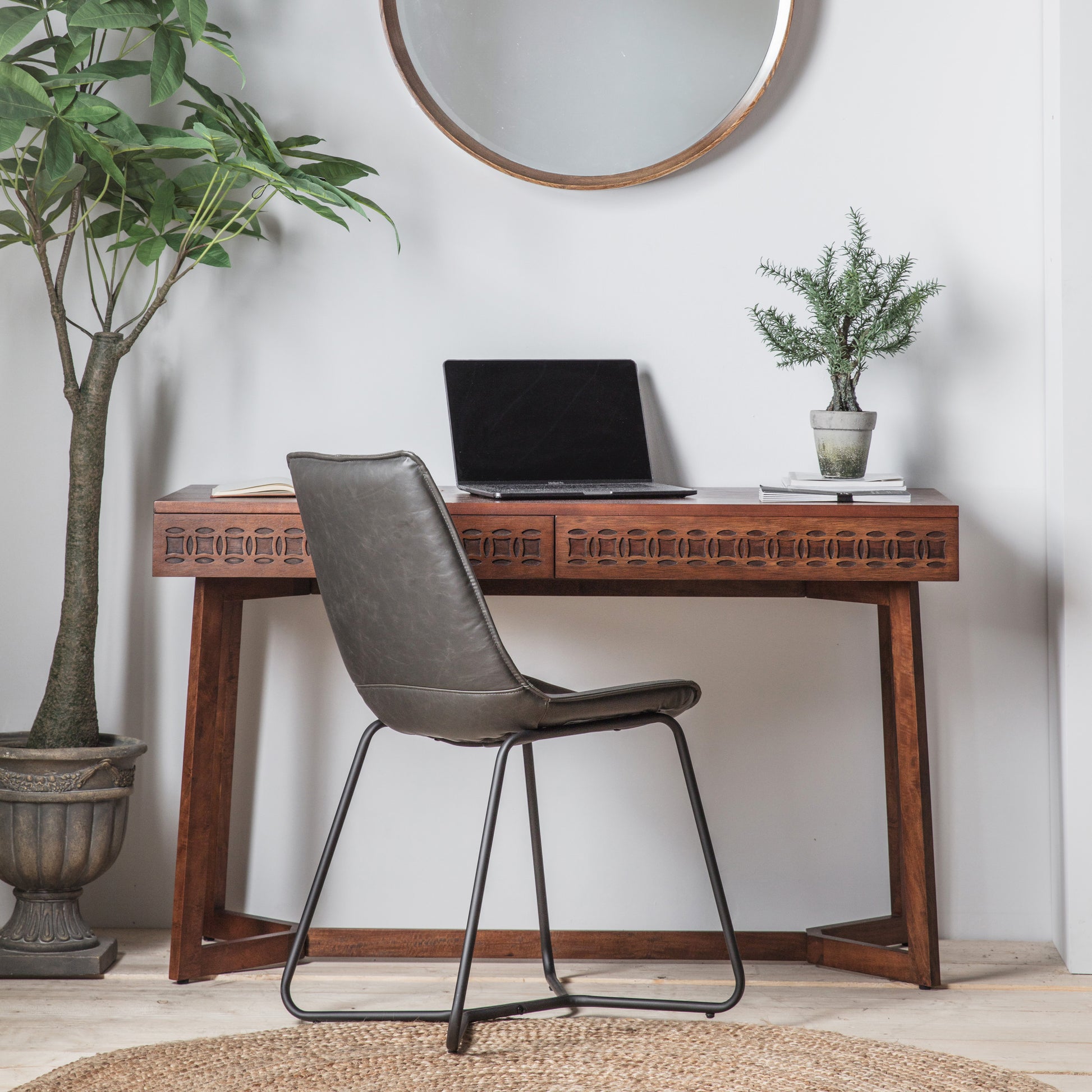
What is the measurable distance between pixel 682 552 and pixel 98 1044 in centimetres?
118

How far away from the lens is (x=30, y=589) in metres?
2.39

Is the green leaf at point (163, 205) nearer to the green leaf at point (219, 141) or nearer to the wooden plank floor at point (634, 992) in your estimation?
the green leaf at point (219, 141)

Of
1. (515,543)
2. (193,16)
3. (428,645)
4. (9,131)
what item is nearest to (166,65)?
(193,16)

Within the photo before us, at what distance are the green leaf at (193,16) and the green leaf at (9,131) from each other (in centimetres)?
32

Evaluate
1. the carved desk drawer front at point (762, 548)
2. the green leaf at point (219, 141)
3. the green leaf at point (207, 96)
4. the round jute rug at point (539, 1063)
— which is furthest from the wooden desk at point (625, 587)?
the green leaf at point (207, 96)

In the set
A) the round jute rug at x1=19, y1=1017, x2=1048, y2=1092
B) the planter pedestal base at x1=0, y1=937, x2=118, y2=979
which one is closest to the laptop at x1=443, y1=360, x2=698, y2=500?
the round jute rug at x1=19, y1=1017, x2=1048, y2=1092

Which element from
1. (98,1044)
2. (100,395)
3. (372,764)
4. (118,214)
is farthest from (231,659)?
(118,214)

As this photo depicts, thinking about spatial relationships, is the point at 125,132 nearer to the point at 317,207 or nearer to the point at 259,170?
the point at 259,170

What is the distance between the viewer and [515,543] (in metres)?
1.91

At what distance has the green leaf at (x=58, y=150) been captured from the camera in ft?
6.30

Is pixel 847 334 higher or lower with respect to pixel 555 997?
higher

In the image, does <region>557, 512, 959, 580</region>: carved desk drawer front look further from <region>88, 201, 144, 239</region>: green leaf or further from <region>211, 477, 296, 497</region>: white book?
<region>88, 201, 144, 239</region>: green leaf

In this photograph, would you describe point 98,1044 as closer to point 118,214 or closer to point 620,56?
point 118,214

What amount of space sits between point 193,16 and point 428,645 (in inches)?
45.1
